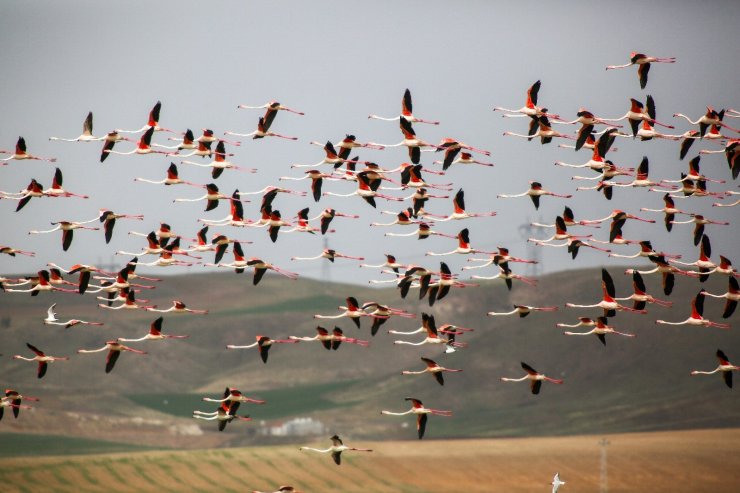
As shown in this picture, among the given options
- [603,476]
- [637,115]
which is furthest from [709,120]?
[603,476]

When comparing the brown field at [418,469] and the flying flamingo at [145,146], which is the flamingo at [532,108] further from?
the brown field at [418,469]

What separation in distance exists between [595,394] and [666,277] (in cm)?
13801

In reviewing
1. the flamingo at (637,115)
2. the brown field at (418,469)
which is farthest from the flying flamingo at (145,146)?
the brown field at (418,469)

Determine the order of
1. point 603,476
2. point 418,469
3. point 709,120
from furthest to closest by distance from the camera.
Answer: point 418,469 < point 603,476 < point 709,120

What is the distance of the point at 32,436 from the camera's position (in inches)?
6309

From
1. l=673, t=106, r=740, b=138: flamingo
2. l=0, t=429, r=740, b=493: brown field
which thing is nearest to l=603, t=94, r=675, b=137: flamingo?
l=673, t=106, r=740, b=138: flamingo

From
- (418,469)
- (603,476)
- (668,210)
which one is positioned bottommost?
(418,469)

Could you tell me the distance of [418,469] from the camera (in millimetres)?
131250

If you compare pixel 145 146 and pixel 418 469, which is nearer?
pixel 145 146

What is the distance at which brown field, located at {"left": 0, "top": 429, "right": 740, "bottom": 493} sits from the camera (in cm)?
12225

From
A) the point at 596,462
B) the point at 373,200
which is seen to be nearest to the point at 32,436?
the point at 596,462

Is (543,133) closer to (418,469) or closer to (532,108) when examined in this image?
(532,108)

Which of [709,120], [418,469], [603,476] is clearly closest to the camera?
[709,120]

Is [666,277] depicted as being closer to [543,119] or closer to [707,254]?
[707,254]
